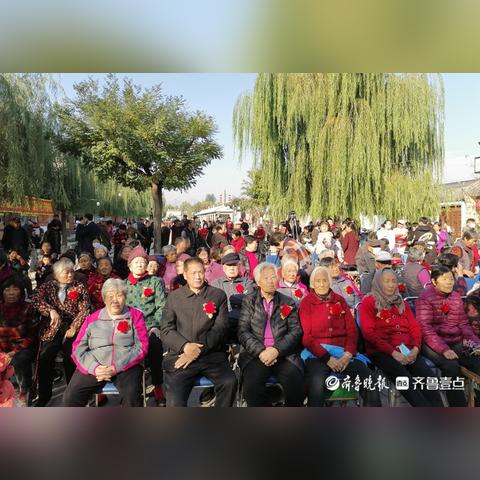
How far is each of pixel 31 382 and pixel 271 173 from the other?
433 centimetres

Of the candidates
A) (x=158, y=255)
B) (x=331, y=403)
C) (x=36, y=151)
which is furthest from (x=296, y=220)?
(x=331, y=403)

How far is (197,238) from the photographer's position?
718cm

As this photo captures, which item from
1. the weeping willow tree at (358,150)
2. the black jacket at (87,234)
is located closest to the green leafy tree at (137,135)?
the weeping willow tree at (358,150)

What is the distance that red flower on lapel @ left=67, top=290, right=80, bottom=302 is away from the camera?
3436 mm

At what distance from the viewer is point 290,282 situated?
3799mm

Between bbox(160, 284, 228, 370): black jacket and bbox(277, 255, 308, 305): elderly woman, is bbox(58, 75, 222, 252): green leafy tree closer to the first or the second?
bbox(160, 284, 228, 370): black jacket

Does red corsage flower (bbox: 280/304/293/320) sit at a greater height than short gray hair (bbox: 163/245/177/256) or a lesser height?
lesser

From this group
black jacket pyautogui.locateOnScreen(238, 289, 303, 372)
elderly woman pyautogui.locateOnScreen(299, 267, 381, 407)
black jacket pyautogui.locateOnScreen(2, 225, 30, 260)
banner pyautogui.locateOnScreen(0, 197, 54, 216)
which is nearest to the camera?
elderly woman pyautogui.locateOnScreen(299, 267, 381, 407)

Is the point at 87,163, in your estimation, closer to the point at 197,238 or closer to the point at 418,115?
the point at 197,238

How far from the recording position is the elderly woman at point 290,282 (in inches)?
147

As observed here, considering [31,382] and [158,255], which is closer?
[31,382]

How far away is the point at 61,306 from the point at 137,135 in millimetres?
1540

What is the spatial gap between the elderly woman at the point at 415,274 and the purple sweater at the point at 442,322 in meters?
1.08

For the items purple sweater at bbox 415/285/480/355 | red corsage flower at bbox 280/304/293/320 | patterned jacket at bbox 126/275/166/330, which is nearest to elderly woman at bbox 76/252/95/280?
patterned jacket at bbox 126/275/166/330
